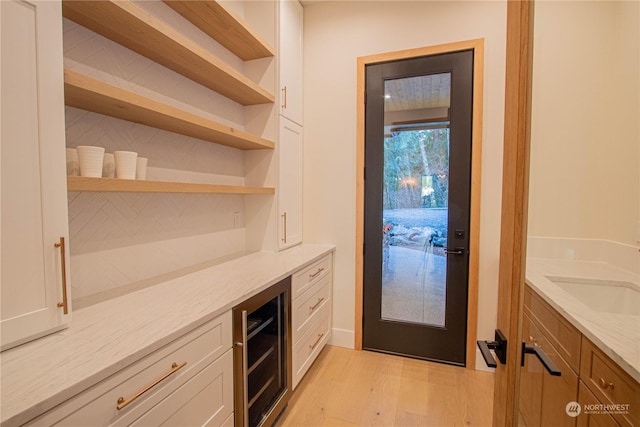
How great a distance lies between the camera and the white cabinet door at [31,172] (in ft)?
2.80

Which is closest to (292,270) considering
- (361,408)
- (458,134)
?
(361,408)

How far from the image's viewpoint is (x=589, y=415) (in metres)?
0.90

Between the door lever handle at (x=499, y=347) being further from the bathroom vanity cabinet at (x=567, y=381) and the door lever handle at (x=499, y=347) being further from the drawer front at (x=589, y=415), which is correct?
the drawer front at (x=589, y=415)

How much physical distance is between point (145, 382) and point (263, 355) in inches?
30.6

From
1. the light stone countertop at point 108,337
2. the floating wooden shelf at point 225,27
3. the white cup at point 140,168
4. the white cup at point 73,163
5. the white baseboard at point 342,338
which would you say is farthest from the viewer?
the white baseboard at point 342,338

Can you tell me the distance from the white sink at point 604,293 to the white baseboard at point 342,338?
1845 mm

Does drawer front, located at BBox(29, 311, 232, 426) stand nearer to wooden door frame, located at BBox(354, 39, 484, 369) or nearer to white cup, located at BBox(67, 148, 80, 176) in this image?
white cup, located at BBox(67, 148, 80, 176)

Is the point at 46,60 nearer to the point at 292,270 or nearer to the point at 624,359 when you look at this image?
the point at 292,270

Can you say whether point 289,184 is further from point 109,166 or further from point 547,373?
point 547,373

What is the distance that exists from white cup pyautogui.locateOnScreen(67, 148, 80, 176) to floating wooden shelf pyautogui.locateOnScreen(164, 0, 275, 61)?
42.7 inches

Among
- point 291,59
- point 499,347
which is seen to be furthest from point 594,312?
point 291,59

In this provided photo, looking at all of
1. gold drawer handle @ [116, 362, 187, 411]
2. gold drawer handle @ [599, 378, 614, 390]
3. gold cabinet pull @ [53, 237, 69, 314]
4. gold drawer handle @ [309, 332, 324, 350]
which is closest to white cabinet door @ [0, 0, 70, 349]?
gold cabinet pull @ [53, 237, 69, 314]

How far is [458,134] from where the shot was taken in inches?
91.8

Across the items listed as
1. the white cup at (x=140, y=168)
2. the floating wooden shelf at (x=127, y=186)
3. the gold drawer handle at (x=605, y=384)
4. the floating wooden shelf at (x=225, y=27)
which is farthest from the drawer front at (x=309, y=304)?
the floating wooden shelf at (x=225, y=27)
